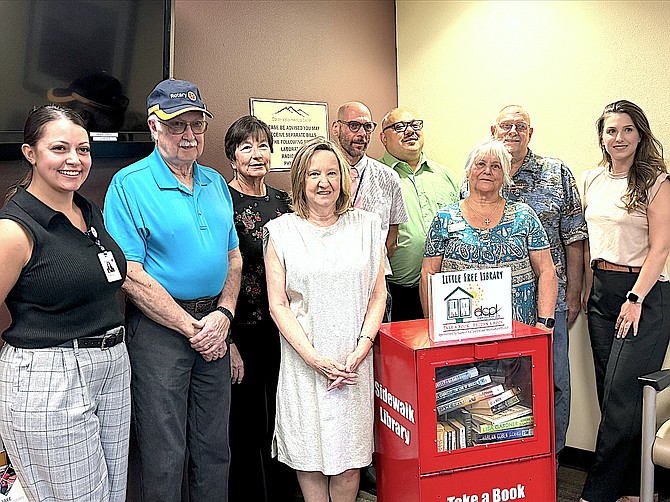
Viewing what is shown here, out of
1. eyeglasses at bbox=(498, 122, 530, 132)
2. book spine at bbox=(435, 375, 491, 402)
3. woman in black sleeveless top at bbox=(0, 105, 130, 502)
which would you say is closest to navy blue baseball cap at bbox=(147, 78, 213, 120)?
woman in black sleeveless top at bbox=(0, 105, 130, 502)

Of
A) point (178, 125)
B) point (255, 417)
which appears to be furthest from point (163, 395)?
point (178, 125)

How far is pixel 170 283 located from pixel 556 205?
1842 millimetres

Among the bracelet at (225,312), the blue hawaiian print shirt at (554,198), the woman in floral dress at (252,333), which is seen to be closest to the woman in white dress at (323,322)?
the bracelet at (225,312)

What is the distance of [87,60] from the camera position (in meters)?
2.68

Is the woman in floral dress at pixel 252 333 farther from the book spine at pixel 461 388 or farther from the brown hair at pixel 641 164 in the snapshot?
the brown hair at pixel 641 164

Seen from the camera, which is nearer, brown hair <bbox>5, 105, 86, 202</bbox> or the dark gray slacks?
brown hair <bbox>5, 105, 86, 202</bbox>

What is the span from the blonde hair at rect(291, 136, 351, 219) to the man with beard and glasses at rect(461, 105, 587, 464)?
0.89m

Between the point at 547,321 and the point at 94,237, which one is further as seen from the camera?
the point at 547,321

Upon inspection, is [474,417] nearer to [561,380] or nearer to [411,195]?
[561,380]

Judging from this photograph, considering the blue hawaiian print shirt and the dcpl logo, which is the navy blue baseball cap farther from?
the blue hawaiian print shirt

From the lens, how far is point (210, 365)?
2498mm

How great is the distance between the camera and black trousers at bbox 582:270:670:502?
3.00 meters

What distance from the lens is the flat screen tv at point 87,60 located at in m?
2.48

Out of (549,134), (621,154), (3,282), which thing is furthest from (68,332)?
(549,134)
